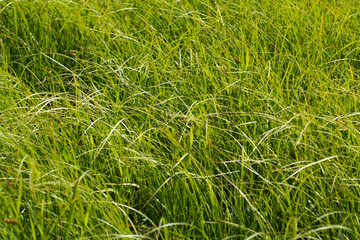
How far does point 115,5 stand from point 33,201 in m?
1.77

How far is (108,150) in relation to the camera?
6.47ft

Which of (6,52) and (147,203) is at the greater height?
(6,52)

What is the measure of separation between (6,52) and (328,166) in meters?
1.81

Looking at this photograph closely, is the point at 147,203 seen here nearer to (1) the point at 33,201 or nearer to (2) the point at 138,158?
(2) the point at 138,158

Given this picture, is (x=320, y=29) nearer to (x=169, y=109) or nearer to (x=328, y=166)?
(x=169, y=109)

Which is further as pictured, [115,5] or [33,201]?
[115,5]

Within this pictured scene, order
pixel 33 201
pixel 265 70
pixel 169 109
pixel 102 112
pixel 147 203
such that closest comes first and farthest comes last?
pixel 33 201 → pixel 147 203 → pixel 102 112 → pixel 169 109 → pixel 265 70

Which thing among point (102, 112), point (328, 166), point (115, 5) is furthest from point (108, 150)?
point (115, 5)

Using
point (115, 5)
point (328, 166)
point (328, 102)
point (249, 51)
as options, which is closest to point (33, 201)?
→ point (328, 166)

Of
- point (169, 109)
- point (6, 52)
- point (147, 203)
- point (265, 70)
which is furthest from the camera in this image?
point (6, 52)

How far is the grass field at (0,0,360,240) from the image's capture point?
1.59 meters

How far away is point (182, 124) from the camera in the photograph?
6.73 feet

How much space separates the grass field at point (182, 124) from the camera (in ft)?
5.22

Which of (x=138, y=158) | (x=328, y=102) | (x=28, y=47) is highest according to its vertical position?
(x=28, y=47)
